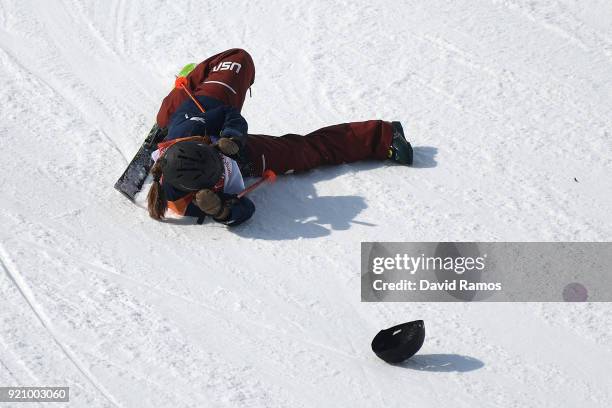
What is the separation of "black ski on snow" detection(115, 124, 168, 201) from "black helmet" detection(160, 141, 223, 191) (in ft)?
1.96

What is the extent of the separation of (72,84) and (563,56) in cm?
376

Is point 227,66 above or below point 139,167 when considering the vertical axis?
above

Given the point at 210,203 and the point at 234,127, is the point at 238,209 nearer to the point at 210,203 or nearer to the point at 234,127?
the point at 210,203

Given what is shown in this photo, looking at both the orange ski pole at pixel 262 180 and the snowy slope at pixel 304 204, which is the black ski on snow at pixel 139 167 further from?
the orange ski pole at pixel 262 180

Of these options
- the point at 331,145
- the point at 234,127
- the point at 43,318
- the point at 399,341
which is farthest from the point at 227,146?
the point at 399,341

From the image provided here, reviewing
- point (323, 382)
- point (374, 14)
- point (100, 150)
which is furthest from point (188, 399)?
point (374, 14)

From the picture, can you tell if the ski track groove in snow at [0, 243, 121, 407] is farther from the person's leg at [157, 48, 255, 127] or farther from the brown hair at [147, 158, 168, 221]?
the person's leg at [157, 48, 255, 127]

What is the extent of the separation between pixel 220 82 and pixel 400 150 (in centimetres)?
126

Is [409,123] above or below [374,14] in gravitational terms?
below

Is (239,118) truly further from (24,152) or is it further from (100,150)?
(24,152)

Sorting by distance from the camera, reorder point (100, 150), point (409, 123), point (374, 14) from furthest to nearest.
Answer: point (374, 14)
point (409, 123)
point (100, 150)

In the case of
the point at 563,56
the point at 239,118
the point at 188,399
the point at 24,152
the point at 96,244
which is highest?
the point at 563,56

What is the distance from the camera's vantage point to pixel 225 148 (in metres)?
5.04

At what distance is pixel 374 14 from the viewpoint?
7.23 metres
